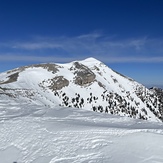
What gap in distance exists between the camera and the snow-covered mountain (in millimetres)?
94938

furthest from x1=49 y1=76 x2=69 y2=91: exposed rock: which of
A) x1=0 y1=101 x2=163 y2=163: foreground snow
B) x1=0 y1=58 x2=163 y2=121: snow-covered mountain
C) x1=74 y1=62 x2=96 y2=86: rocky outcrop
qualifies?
x1=0 y1=101 x2=163 y2=163: foreground snow

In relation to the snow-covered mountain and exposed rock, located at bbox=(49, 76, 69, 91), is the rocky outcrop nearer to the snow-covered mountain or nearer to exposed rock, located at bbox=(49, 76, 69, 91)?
the snow-covered mountain

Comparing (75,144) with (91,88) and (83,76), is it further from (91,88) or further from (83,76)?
(83,76)

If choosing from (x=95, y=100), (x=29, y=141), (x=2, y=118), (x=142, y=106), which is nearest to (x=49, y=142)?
(x=29, y=141)

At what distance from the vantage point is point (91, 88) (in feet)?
412

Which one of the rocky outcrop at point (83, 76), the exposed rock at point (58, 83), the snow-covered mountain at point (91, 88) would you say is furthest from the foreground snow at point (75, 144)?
the rocky outcrop at point (83, 76)

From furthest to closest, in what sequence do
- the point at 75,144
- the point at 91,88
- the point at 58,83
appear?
the point at 91,88 < the point at 58,83 < the point at 75,144

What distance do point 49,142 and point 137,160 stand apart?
10.2 feet

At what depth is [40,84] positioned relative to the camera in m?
93.1

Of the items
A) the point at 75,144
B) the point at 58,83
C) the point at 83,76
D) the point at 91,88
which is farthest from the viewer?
the point at 83,76

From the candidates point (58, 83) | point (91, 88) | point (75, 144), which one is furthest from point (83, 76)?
point (75, 144)

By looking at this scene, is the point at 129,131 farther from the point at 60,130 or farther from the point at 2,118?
the point at 2,118

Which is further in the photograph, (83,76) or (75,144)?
(83,76)

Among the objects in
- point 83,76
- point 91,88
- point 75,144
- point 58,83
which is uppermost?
point 83,76
